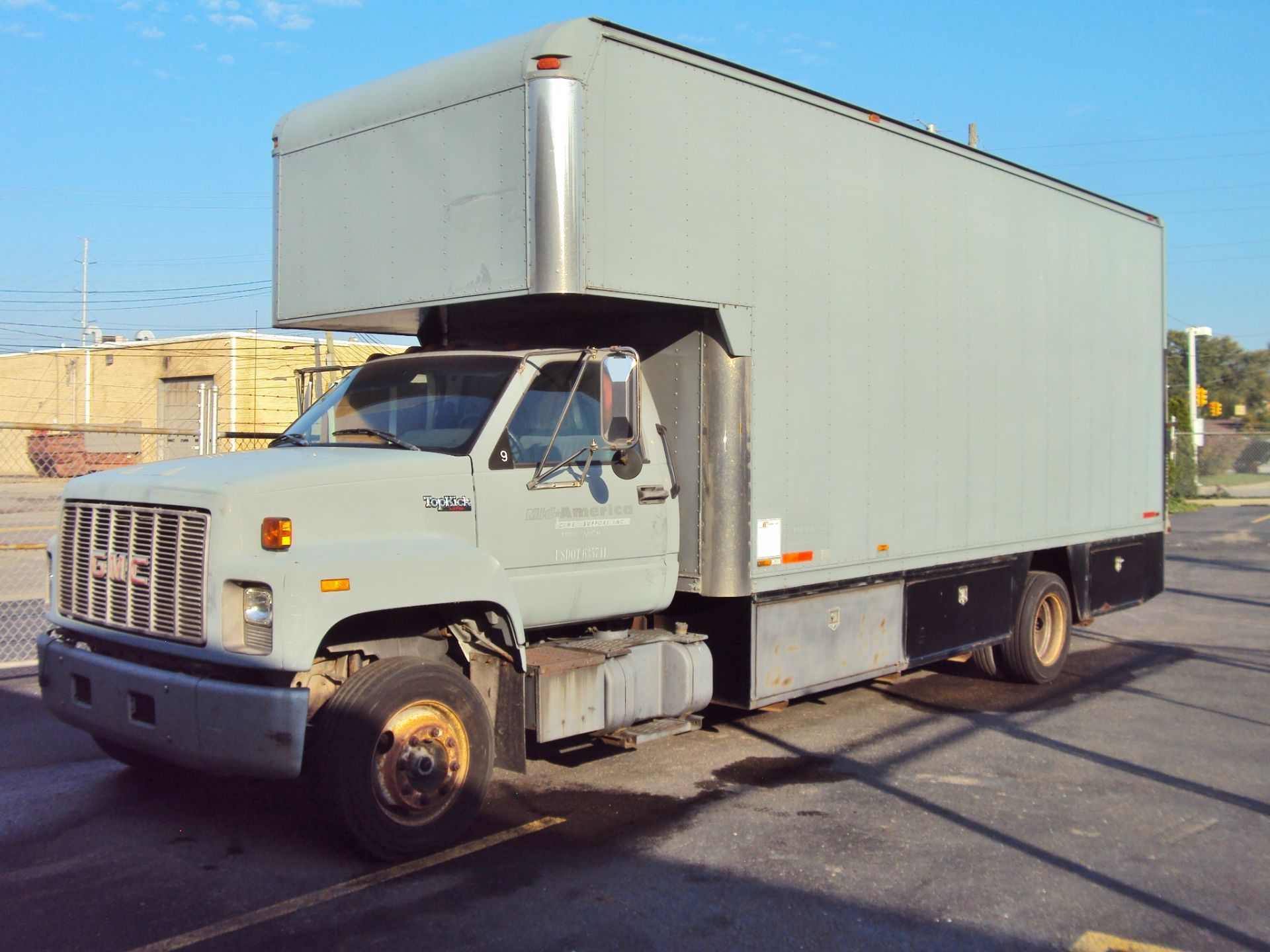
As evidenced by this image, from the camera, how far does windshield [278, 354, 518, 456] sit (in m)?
6.27

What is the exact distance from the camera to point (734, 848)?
5.86 m

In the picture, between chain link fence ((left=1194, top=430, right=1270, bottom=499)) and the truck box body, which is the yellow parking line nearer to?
the truck box body

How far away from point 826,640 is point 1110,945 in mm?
3382

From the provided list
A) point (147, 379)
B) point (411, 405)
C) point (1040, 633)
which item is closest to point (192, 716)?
point (411, 405)

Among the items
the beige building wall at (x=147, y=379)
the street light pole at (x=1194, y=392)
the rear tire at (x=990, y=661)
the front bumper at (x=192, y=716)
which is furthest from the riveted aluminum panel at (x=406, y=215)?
the street light pole at (x=1194, y=392)

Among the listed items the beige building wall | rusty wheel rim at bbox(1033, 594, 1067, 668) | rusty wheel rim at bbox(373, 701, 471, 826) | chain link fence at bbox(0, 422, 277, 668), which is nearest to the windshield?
chain link fence at bbox(0, 422, 277, 668)

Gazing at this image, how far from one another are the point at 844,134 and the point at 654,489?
2959mm

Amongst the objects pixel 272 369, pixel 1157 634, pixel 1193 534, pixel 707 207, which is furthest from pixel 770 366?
pixel 272 369

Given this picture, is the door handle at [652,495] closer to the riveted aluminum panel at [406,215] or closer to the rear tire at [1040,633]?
the riveted aluminum panel at [406,215]

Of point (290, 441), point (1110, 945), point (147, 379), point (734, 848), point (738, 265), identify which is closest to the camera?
point (1110, 945)

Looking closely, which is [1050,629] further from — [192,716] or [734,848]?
[192,716]

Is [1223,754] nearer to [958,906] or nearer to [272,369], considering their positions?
[958,906]

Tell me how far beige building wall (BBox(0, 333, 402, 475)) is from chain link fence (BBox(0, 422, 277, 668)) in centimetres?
1313

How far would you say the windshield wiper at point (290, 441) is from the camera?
21.8 feet
